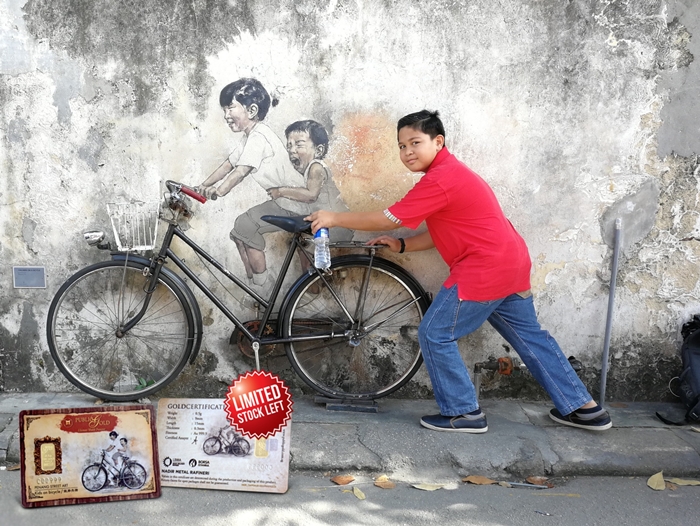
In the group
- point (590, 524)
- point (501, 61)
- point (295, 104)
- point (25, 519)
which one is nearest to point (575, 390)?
point (590, 524)

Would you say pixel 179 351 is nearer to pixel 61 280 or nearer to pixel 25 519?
pixel 61 280

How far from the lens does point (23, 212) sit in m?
4.46

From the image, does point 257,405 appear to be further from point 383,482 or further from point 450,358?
point 450,358

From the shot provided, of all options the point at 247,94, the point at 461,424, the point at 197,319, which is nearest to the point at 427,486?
the point at 461,424

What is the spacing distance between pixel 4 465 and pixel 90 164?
6.41ft

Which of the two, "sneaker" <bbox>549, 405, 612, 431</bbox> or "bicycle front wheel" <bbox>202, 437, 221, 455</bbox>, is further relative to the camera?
"sneaker" <bbox>549, 405, 612, 431</bbox>

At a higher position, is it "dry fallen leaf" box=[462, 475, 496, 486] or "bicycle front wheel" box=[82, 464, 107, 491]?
"bicycle front wheel" box=[82, 464, 107, 491]

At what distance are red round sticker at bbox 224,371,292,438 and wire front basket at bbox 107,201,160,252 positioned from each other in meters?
1.29

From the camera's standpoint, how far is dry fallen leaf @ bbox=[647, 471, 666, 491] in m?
3.71

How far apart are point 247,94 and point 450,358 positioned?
2162mm

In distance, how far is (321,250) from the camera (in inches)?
162

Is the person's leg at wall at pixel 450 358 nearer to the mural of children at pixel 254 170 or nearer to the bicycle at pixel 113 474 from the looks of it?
the mural of children at pixel 254 170

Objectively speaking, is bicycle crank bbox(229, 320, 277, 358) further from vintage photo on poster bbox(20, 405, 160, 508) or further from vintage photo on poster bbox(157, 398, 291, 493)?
vintage photo on poster bbox(20, 405, 160, 508)

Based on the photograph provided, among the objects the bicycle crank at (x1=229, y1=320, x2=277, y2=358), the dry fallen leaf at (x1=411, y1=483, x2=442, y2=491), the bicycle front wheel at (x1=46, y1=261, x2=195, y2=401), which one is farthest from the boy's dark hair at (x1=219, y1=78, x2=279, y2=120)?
the dry fallen leaf at (x1=411, y1=483, x2=442, y2=491)
